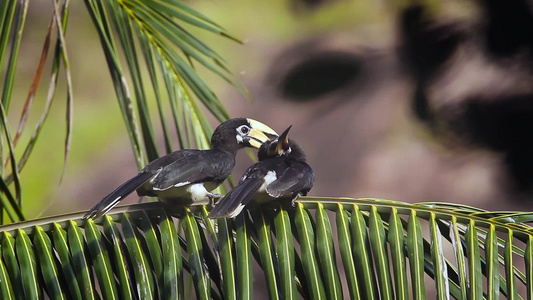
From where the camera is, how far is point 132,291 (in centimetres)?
136

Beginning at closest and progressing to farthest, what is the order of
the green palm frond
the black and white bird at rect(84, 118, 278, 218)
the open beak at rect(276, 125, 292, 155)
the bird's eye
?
the green palm frond, the black and white bird at rect(84, 118, 278, 218), the open beak at rect(276, 125, 292, 155), the bird's eye

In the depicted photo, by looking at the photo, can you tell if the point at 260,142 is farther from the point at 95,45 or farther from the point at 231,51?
the point at 95,45

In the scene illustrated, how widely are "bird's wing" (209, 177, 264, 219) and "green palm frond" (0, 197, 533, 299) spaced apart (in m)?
0.03

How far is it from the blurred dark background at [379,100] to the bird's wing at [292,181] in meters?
2.72

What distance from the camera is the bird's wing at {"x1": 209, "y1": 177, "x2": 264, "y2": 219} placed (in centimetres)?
138

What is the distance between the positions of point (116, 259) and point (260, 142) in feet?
2.73

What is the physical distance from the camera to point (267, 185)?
1.52 m

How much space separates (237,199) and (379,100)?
3280 mm

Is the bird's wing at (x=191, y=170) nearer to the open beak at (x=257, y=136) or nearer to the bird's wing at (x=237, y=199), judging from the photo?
the bird's wing at (x=237, y=199)

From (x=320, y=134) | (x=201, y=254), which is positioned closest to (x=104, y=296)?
(x=201, y=254)

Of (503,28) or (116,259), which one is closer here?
(116,259)

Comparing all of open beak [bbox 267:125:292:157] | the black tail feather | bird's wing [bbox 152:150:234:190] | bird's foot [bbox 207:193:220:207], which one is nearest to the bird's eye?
open beak [bbox 267:125:292:157]

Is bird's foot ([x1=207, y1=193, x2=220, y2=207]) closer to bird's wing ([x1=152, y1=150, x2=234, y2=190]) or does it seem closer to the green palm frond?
bird's wing ([x1=152, y1=150, x2=234, y2=190])

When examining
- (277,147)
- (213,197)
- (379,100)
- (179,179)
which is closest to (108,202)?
(179,179)
